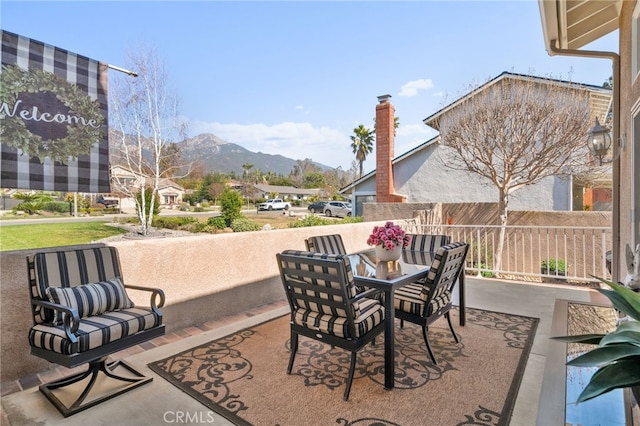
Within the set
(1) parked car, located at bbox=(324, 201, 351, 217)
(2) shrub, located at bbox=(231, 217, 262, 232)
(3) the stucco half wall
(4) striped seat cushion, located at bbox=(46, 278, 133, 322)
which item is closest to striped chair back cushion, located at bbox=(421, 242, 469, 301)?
(3) the stucco half wall

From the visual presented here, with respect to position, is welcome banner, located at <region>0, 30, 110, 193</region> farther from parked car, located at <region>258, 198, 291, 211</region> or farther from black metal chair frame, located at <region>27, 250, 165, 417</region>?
parked car, located at <region>258, 198, 291, 211</region>

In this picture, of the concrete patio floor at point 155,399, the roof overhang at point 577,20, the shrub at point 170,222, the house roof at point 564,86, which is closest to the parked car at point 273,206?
the shrub at point 170,222

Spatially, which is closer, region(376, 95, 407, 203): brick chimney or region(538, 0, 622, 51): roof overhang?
region(538, 0, 622, 51): roof overhang

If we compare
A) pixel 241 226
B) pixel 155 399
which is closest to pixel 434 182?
pixel 241 226

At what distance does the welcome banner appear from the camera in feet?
8.43

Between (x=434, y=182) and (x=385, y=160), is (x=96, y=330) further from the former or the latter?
(x=434, y=182)

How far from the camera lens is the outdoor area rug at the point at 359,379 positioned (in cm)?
216

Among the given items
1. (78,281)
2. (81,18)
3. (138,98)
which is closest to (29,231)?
(138,98)

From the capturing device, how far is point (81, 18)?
6.16m

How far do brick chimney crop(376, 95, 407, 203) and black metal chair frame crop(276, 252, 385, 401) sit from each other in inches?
340

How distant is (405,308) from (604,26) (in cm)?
433

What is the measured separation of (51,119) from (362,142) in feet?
90.3

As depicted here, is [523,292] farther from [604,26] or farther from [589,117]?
[589,117]

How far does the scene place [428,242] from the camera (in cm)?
436
